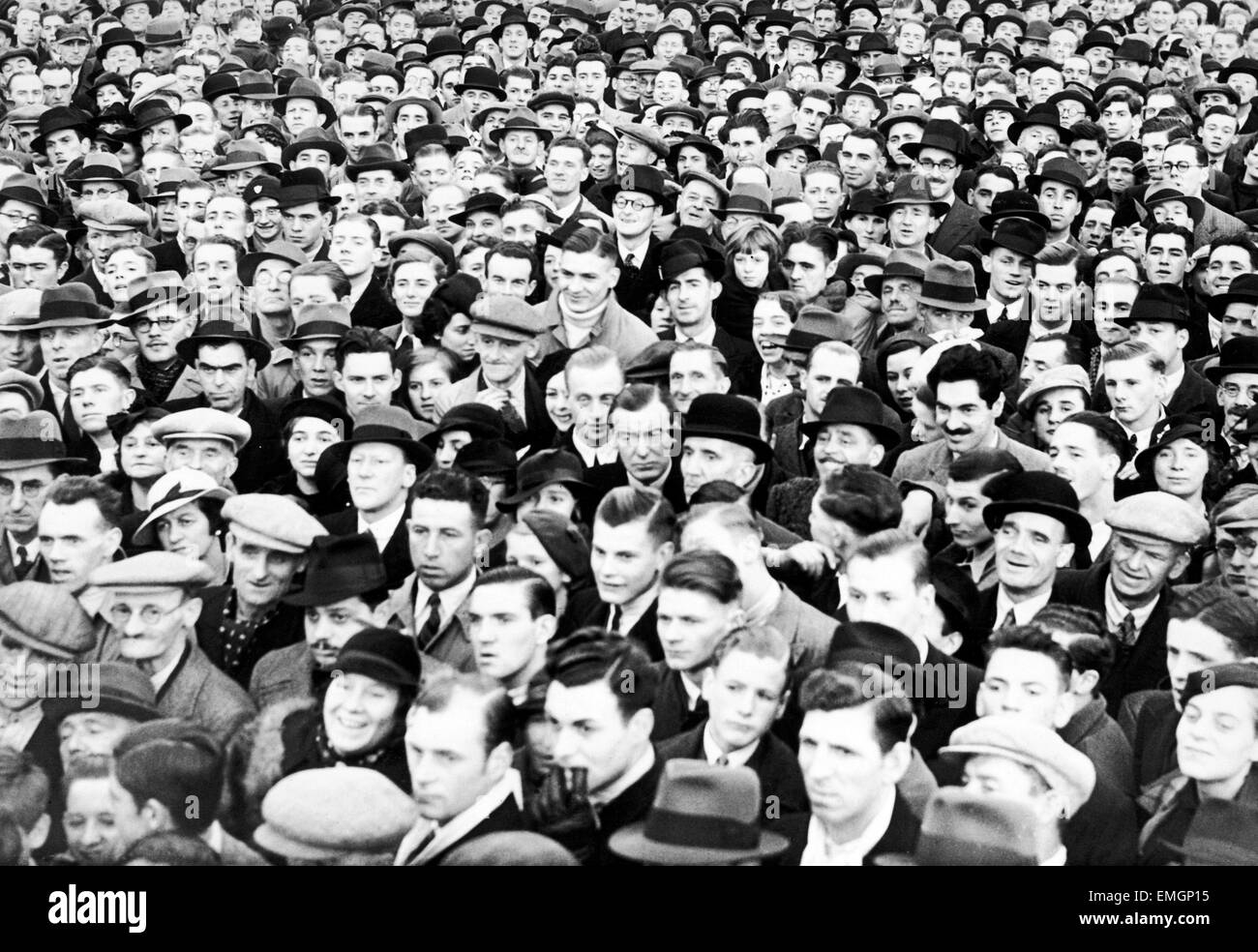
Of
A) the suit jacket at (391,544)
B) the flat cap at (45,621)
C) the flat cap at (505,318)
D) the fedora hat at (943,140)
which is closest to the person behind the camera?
the flat cap at (45,621)

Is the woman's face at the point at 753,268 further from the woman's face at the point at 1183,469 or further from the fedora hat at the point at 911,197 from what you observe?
the woman's face at the point at 1183,469

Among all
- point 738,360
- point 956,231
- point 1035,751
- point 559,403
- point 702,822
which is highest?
point 956,231

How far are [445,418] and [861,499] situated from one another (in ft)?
6.16

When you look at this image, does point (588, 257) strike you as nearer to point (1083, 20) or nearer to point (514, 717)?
point (514, 717)

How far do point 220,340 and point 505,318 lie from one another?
1390 mm

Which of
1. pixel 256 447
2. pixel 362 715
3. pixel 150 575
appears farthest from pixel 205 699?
pixel 256 447

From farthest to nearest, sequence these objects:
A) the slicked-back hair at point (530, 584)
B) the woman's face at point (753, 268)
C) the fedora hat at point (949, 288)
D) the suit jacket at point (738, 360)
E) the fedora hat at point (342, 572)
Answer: the woman's face at point (753, 268) → the fedora hat at point (949, 288) → the suit jacket at point (738, 360) → the fedora hat at point (342, 572) → the slicked-back hair at point (530, 584)

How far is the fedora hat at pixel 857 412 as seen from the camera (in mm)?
7848

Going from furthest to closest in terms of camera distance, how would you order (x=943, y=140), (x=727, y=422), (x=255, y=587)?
(x=943, y=140) → (x=727, y=422) → (x=255, y=587)

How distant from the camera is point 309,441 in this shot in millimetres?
8328

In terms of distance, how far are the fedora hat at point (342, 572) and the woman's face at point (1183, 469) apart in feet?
10.1

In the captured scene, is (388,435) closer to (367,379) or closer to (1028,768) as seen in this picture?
(367,379)

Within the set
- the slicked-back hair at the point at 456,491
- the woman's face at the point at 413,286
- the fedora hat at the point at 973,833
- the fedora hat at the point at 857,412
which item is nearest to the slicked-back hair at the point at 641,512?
the slicked-back hair at the point at 456,491

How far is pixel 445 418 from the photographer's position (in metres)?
8.00
